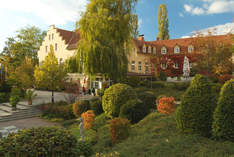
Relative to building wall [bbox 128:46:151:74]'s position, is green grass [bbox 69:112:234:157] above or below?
below

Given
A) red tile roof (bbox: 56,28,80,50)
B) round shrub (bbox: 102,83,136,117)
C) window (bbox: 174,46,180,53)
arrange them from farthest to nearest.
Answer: window (bbox: 174,46,180,53) < red tile roof (bbox: 56,28,80,50) < round shrub (bbox: 102,83,136,117)

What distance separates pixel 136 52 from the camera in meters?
32.4

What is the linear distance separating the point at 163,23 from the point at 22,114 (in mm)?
40856

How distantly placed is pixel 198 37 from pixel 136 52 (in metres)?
11.2

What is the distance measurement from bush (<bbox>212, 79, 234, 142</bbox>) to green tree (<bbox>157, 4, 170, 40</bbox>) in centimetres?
4189

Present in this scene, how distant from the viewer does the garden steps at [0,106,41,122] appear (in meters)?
13.5

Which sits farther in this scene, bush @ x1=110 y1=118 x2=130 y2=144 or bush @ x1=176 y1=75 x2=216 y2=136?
bush @ x1=110 y1=118 x2=130 y2=144

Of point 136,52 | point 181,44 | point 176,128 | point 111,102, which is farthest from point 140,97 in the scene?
point 181,44

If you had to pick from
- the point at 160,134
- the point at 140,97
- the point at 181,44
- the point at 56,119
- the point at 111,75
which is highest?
the point at 181,44

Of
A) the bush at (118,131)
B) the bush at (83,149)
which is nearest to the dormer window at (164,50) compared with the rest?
the bush at (118,131)

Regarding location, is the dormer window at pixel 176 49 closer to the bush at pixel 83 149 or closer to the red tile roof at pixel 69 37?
the red tile roof at pixel 69 37

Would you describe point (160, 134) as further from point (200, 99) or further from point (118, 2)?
point (118, 2)

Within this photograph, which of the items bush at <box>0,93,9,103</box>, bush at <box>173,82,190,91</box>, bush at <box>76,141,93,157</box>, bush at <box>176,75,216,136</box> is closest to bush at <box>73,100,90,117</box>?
bush at <box>76,141,93,157</box>

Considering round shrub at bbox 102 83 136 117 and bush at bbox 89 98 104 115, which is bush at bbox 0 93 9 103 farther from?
round shrub at bbox 102 83 136 117
